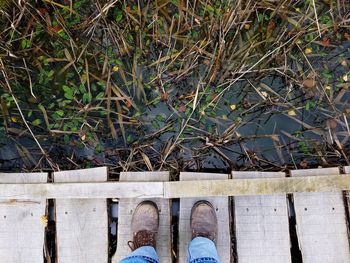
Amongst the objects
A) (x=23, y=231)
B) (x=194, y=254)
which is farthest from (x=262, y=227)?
(x=23, y=231)

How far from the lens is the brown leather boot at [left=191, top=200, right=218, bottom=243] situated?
8.09ft

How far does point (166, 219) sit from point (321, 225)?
103 centimetres

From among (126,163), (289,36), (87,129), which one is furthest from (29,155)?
(289,36)

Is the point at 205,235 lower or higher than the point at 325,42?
lower

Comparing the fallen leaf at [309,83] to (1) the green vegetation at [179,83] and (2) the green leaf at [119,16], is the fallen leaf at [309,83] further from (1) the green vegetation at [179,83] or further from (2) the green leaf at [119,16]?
(2) the green leaf at [119,16]

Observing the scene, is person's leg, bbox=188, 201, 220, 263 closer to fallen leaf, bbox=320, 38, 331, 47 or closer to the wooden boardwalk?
the wooden boardwalk

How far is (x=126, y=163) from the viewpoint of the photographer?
8.76 ft

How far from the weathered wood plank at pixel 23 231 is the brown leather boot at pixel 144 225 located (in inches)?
24.5

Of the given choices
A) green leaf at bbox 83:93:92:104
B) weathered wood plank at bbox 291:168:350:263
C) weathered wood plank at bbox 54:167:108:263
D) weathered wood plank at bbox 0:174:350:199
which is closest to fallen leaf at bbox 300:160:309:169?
weathered wood plank at bbox 291:168:350:263

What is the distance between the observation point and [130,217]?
8.50ft

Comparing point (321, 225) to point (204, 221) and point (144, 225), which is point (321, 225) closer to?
point (204, 221)

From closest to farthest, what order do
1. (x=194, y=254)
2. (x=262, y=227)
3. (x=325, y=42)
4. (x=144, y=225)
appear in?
1. (x=194, y=254)
2. (x=144, y=225)
3. (x=262, y=227)
4. (x=325, y=42)

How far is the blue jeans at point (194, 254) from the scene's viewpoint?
2301 millimetres

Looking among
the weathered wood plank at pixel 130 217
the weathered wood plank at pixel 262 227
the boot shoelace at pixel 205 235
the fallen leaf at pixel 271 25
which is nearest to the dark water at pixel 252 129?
the weathered wood plank at pixel 130 217
